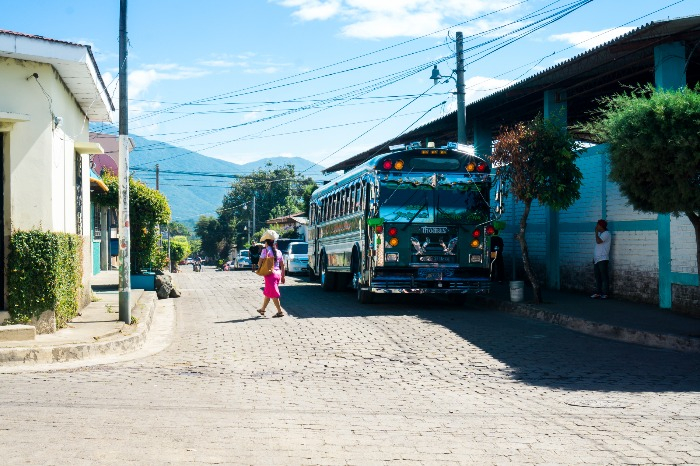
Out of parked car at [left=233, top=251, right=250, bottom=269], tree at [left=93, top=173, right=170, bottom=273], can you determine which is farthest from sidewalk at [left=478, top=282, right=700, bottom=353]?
parked car at [left=233, top=251, right=250, bottom=269]

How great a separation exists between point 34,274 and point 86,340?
4.65ft

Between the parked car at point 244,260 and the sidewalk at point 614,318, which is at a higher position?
the parked car at point 244,260

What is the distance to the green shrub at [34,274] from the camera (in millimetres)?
12055

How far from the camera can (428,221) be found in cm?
1739

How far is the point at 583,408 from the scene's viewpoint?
775 centimetres

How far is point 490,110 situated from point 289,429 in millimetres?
19517

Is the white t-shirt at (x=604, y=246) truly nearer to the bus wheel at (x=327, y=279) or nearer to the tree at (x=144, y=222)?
the bus wheel at (x=327, y=279)

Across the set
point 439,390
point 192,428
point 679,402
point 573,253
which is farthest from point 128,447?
point 573,253

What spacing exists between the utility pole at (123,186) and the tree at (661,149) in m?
8.20

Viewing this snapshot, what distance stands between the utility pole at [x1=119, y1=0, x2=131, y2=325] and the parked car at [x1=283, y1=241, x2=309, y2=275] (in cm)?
2109

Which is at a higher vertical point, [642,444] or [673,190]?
[673,190]

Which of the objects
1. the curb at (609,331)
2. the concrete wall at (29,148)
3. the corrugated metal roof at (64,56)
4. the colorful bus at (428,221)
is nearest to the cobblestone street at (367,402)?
the curb at (609,331)

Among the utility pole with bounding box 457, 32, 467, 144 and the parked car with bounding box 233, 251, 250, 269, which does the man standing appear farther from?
the parked car with bounding box 233, 251, 250, 269

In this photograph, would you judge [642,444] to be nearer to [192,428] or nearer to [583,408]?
[583,408]
